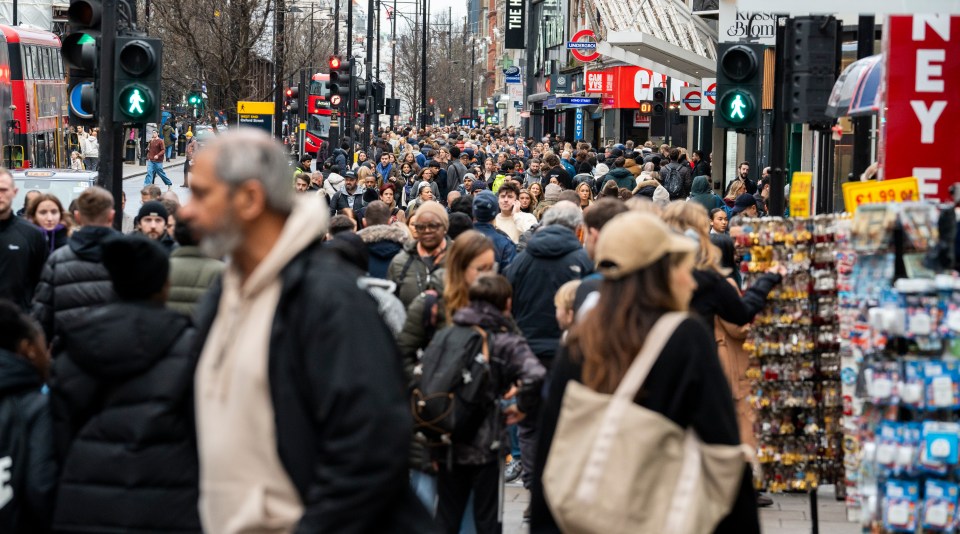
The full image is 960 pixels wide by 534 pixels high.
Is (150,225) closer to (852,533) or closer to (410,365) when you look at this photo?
(410,365)

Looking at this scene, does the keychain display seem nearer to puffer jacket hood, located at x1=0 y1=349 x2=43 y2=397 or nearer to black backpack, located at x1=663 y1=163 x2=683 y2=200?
puffer jacket hood, located at x1=0 y1=349 x2=43 y2=397

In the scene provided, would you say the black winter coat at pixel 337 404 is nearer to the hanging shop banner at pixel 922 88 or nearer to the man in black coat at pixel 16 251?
the hanging shop banner at pixel 922 88

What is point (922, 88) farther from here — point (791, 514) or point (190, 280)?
point (791, 514)

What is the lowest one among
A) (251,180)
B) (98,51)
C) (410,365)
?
(410,365)

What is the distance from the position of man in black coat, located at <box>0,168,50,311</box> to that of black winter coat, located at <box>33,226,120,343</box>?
4.90 feet

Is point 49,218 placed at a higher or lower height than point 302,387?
higher

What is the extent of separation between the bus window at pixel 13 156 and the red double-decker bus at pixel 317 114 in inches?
1062

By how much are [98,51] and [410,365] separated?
5.59 metres

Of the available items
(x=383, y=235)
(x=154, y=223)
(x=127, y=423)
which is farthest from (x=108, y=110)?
(x=127, y=423)

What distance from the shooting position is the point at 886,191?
6.27m

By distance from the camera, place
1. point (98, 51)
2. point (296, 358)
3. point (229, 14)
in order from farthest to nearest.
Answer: point (229, 14) → point (98, 51) → point (296, 358)

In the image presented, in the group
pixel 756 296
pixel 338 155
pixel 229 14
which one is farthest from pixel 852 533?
pixel 229 14

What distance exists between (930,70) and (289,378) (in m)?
4.01

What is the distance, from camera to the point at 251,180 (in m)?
3.38
